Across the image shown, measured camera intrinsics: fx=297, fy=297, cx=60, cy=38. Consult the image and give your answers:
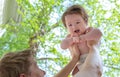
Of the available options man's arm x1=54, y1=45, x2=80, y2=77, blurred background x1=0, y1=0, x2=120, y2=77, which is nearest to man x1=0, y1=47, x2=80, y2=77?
man's arm x1=54, y1=45, x2=80, y2=77

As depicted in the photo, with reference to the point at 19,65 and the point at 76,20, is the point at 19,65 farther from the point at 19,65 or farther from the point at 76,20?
the point at 76,20

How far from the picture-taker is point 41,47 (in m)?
2.85

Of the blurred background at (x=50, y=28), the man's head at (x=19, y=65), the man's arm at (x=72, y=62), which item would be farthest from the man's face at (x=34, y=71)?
the blurred background at (x=50, y=28)

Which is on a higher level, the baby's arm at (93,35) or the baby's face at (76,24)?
the baby's face at (76,24)

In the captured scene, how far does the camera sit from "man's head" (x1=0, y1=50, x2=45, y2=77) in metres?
1.03

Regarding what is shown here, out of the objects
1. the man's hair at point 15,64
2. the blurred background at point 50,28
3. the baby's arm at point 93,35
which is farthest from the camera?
the blurred background at point 50,28

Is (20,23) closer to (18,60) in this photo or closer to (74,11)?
(74,11)

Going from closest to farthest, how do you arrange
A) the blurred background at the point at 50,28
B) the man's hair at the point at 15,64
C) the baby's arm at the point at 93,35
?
the man's hair at the point at 15,64 < the baby's arm at the point at 93,35 < the blurred background at the point at 50,28

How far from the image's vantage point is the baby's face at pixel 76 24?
48.9 inches

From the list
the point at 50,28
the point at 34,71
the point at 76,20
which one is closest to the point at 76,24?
the point at 76,20

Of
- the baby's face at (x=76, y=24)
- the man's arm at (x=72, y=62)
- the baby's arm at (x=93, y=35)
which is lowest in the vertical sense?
the man's arm at (x=72, y=62)

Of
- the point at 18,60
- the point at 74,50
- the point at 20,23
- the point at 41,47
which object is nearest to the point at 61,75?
the point at 74,50

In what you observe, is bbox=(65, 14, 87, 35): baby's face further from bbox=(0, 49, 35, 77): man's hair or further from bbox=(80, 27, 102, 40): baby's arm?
bbox=(0, 49, 35, 77): man's hair

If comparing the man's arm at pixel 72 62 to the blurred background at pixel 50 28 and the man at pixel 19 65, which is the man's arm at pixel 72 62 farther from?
→ the blurred background at pixel 50 28
